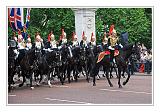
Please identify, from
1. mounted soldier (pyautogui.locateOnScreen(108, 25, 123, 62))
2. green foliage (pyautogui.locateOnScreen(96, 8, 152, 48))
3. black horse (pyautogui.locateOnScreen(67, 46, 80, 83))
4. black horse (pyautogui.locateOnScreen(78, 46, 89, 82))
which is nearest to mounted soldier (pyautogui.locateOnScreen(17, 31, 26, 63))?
black horse (pyautogui.locateOnScreen(67, 46, 80, 83))

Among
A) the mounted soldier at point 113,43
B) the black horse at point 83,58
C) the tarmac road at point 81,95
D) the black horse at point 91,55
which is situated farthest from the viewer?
the black horse at point 91,55

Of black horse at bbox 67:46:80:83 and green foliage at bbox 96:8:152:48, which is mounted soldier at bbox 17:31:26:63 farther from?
green foliage at bbox 96:8:152:48

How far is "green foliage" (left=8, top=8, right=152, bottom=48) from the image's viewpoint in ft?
111

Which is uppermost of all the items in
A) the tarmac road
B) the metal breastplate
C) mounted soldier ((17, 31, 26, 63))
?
the metal breastplate

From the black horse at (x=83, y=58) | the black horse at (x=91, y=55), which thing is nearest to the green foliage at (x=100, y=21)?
the black horse at (x=91, y=55)

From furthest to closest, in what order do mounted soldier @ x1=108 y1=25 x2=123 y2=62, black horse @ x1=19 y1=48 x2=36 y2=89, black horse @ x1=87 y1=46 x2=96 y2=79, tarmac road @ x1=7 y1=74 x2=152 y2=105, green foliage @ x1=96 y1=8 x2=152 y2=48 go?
green foliage @ x1=96 y1=8 x2=152 y2=48 < black horse @ x1=87 y1=46 x2=96 y2=79 < black horse @ x1=19 y1=48 x2=36 y2=89 < mounted soldier @ x1=108 y1=25 x2=123 y2=62 < tarmac road @ x1=7 y1=74 x2=152 y2=105

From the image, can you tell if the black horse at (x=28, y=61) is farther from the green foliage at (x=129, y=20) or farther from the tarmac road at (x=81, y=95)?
the green foliage at (x=129, y=20)

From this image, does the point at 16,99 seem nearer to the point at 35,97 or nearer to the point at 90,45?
the point at 35,97

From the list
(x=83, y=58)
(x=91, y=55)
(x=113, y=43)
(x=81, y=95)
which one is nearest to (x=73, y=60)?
(x=83, y=58)

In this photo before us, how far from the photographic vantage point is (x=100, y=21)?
35219mm

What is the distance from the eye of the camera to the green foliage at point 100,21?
34.0 meters

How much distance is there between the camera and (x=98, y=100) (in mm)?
14320

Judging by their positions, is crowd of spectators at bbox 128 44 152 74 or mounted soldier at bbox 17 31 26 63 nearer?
mounted soldier at bbox 17 31 26 63
